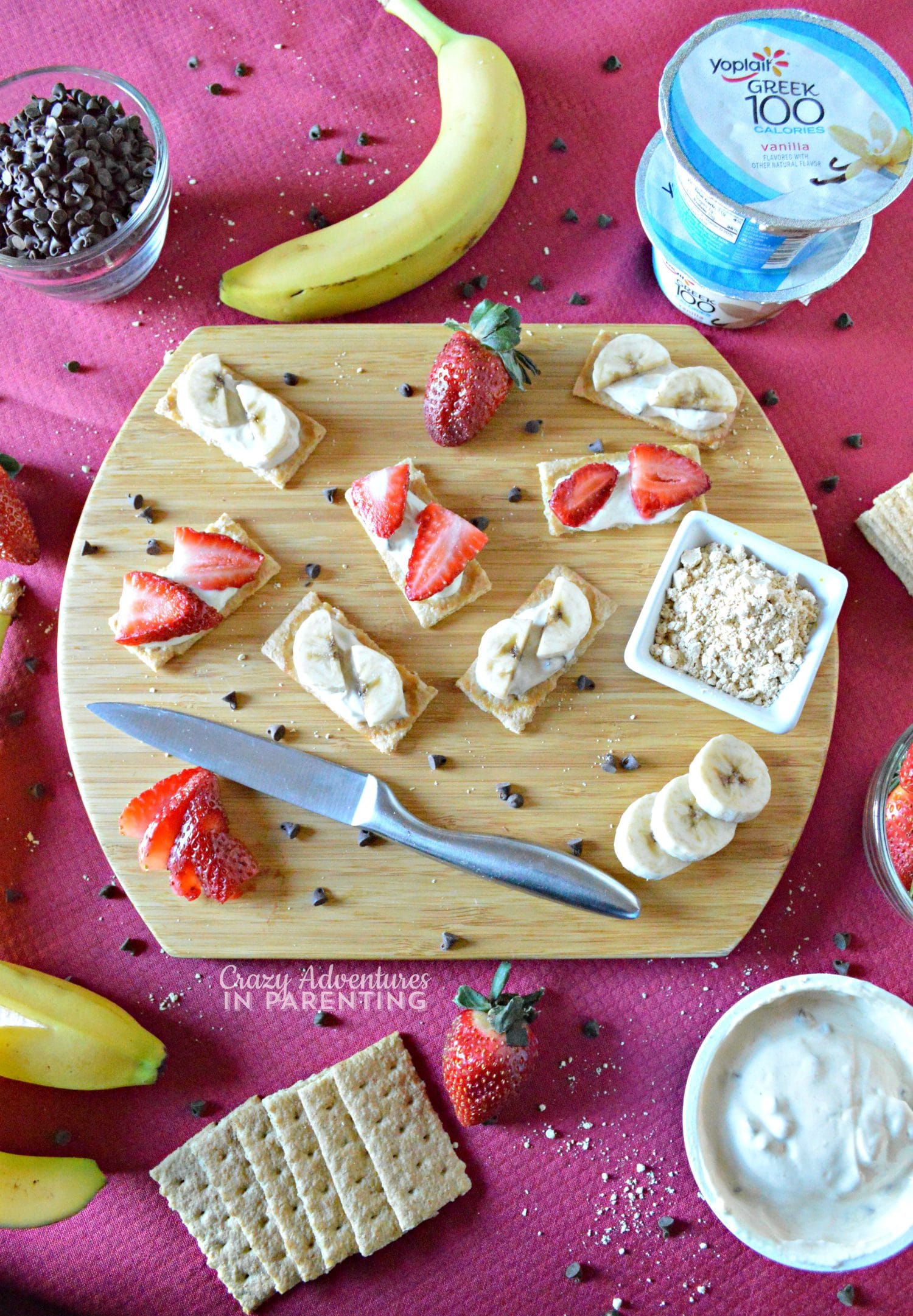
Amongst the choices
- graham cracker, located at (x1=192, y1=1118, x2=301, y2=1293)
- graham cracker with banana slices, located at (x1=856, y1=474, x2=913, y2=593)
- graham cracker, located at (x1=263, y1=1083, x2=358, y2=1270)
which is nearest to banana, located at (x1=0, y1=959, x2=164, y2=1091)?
graham cracker, located at (x1=192, y1=1118, x2=301, y2=1293)

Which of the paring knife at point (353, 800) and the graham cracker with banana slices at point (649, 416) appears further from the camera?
the graham cracker with banana slices at point (649, 416)

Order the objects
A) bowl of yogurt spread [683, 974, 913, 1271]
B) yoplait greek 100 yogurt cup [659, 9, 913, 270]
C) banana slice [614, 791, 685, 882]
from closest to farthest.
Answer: yoplait greek 100 yogurt cup [659, 9, 913, 270]
bowl of yogurt spread [683, 974, 913, 1271]
banana slice [614, 791, 685, 882]

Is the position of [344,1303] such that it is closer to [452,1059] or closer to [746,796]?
[452,1059]

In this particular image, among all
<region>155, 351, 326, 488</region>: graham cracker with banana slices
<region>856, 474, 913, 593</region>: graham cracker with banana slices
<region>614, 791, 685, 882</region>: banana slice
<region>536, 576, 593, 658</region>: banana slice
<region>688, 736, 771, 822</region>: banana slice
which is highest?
<region>155, 351, 326, 488</region>: graham cracker with banana slices

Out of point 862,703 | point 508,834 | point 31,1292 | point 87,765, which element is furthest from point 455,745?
point 31,1292

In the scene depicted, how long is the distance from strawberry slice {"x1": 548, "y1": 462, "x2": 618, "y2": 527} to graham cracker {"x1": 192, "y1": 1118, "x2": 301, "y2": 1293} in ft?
5.71

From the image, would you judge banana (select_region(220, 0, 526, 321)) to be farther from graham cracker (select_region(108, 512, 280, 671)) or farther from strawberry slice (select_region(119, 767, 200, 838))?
strawberry slice (select_region(119, 767, 200, 838))

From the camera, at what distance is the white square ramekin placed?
2213mm

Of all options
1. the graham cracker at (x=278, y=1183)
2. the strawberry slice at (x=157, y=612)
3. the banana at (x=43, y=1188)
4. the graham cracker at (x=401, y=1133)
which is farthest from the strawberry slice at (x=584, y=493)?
the banana at (x=43, y=1188)

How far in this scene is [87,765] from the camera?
2414 millimetres

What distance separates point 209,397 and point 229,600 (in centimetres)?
51

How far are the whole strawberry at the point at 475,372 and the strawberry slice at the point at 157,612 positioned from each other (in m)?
0.74

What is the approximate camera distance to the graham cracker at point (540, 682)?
7.85ft

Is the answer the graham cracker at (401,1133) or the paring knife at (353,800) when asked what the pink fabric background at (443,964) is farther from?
the paring knife at (353,800)
